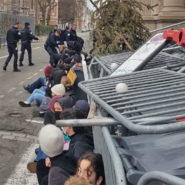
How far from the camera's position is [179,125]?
1.76 metres

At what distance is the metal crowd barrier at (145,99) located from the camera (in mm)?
1848

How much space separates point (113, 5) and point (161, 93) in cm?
538

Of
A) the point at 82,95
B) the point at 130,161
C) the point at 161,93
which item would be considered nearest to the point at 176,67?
the point at 161,93

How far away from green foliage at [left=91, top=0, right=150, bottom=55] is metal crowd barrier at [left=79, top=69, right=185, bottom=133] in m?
4.10

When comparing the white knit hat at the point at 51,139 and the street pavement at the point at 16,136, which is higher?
the white knit hat at the point at 51,139

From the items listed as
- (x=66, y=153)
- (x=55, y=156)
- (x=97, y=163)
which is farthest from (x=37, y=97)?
(x=97, y=163)

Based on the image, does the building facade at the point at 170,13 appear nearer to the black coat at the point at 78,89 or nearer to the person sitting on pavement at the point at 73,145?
the black coat at the point at 78,89

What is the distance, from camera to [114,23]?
7.69 m

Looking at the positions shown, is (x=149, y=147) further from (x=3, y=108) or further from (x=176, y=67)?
(x=3, y=108)

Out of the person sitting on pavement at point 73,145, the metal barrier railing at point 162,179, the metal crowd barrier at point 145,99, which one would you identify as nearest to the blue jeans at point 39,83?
the person sitting on pavement at point 73,145

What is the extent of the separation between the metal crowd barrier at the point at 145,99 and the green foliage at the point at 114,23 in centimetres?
410

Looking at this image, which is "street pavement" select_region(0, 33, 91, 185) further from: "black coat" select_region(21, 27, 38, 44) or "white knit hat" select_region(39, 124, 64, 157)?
"black coat" select_region(21, 27, 38, 44)

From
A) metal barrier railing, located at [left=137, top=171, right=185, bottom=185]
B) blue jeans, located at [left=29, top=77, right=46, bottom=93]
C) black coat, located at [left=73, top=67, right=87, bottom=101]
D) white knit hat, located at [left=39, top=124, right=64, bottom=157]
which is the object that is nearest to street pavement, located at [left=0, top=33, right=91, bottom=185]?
blue jeans, located at [left=29, top=77, right=46, bottom=93]

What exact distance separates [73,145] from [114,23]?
4553 mm
